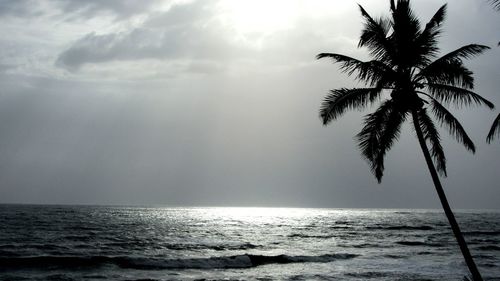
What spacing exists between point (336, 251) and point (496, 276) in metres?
18.8

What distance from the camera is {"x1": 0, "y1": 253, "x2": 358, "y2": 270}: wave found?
35.3 metres

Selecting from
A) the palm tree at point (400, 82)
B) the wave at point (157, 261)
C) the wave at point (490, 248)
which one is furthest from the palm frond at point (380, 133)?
the wave at point (490, 248)

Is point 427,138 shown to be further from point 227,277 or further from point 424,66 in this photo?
point 227,277

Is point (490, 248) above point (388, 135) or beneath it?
beneath

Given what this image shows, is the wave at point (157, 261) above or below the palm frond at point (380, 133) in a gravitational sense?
below

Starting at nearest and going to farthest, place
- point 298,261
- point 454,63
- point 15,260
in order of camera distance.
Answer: point 454,63 < point 15,260 < point 298,261

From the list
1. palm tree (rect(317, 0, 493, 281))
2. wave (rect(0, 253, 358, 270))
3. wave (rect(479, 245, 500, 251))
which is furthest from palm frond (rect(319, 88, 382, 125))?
wave (rect(479, 245, 500, 251))

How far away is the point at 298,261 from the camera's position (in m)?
38.9

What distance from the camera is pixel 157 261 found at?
37875mm

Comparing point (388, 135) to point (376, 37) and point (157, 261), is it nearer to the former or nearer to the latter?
point (376, 37)

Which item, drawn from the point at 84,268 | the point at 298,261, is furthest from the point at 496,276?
the point at 84,268

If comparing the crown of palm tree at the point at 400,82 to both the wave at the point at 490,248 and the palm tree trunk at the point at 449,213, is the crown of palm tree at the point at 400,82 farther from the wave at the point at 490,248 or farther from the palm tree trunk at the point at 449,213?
the wave at the point at 490,248

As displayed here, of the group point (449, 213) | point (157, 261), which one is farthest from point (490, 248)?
point (449, 213)

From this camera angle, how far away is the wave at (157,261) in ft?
116
